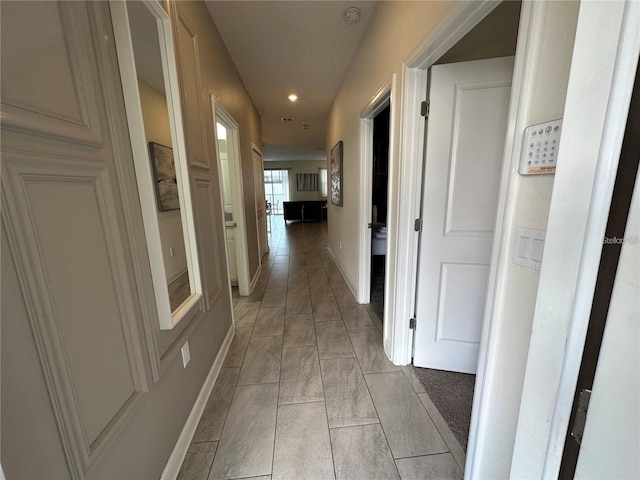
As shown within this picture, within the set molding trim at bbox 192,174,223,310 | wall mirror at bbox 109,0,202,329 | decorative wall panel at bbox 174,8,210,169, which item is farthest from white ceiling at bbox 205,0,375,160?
molding trim at bbox 192,174,223,310

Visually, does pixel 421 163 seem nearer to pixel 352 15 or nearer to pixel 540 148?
pixel 540 148

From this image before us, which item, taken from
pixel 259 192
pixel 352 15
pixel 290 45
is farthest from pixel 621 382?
pixel 259 192

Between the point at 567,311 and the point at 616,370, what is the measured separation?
104mm

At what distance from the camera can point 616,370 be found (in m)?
0.36

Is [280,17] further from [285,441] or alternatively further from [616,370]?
[285,441]

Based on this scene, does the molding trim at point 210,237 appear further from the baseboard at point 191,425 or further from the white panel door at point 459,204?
the white panel door at point 459,204

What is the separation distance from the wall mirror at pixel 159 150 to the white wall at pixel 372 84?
4.22ft

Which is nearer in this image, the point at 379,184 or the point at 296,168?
the point at 379,184

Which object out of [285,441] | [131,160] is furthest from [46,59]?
[285,441]

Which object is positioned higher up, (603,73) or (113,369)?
(603,73)

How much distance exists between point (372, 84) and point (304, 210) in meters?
8.35

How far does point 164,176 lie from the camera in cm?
125

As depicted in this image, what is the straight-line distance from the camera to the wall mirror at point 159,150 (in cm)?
99

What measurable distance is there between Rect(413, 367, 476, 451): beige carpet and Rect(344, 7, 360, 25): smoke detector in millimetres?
2728
